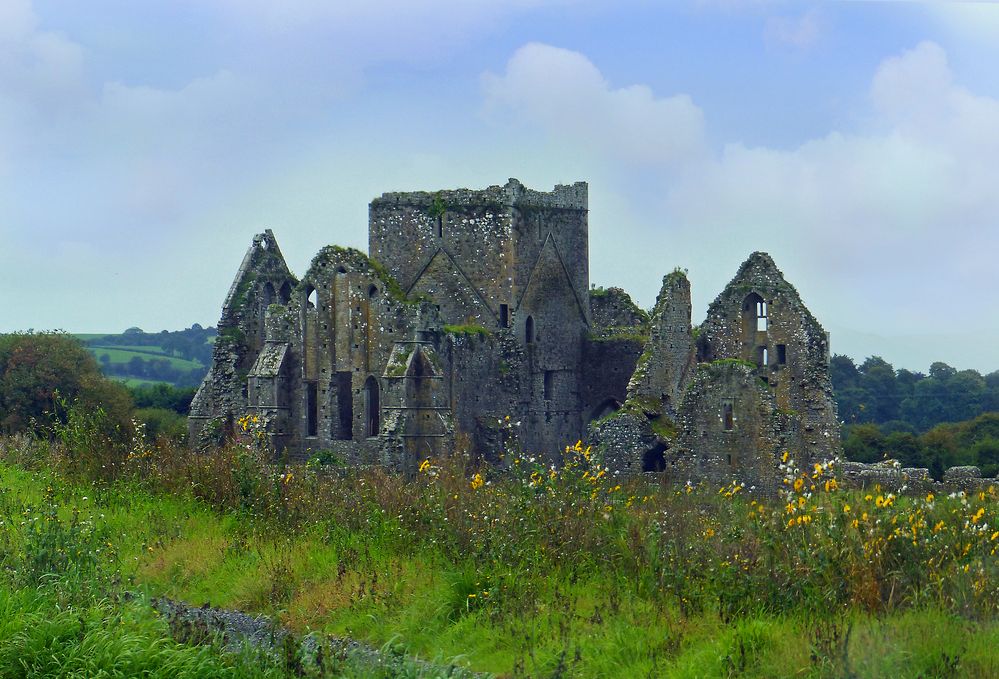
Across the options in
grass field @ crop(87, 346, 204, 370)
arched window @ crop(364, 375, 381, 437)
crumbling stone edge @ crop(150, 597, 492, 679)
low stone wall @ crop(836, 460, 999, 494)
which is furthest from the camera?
grass field @ crop(87, 346, 204, 370)

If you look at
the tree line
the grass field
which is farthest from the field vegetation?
the grass field

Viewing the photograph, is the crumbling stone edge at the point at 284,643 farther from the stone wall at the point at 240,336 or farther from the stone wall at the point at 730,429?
the stone wall at the point at 240,336

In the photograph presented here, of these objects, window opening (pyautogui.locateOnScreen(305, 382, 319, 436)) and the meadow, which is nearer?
the meadow

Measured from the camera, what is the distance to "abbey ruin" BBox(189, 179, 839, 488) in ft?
117

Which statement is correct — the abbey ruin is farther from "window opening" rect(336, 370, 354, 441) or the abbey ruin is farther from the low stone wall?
the low stone wall

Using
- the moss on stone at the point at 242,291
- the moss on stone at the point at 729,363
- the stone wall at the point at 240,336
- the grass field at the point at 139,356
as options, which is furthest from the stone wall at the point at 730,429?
the grass field at the point at 139,356

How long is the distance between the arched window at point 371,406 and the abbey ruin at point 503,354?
0.04 meters

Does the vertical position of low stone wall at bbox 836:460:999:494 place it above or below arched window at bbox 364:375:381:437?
below

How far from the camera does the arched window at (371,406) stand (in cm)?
3928

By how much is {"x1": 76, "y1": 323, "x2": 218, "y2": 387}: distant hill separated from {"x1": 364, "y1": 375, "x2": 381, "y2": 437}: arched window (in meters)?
76.6

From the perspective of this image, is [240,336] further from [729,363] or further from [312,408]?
[729,363]

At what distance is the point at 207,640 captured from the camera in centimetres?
1683

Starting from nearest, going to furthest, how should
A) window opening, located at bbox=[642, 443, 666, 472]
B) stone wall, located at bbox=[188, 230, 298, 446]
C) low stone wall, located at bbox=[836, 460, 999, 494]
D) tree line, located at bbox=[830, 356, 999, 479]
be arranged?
1. low stone wall, located at bbox=[836, 460, 999, 494]
2. window opening, located at bbox=[642, 443, 666, 472]
3. stone wall, located at bbox=[188, 230, 298, 446]
4. tree line, located at bbox=[830, 356, 999, 479]

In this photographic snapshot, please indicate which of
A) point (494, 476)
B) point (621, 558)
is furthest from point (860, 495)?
point (494, 476)
